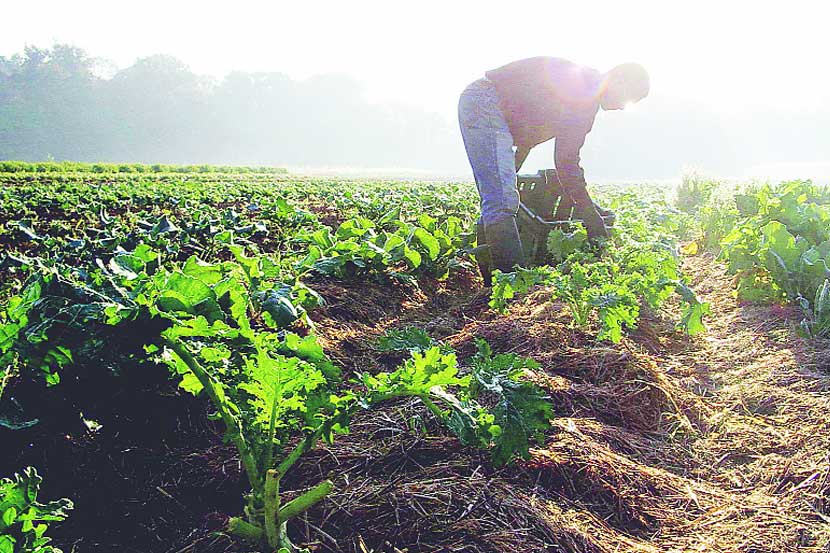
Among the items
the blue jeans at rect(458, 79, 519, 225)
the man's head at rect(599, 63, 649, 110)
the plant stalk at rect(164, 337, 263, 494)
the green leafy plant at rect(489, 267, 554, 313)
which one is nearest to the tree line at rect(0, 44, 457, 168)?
the blue jeans at rect(458, 79, 519, 225)

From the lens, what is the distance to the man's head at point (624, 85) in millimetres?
4488

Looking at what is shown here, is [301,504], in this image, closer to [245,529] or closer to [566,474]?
[245,529]

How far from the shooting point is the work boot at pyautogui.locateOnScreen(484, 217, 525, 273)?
14.6ft

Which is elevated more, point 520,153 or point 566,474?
point 520,153

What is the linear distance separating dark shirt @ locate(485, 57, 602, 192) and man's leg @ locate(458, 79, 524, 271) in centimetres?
16

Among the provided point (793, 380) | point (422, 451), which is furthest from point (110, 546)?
point (793, 380)

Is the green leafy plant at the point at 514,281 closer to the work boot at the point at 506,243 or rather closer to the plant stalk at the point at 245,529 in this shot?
the work boot at the point at 506,243

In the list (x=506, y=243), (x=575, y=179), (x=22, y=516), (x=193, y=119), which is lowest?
(x=22, y=516)

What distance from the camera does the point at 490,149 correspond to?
14.8ft

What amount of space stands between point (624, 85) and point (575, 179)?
0.83 meters

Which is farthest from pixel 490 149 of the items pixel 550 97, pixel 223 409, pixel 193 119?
pixel 193 119

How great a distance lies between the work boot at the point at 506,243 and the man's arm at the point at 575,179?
2.87ft

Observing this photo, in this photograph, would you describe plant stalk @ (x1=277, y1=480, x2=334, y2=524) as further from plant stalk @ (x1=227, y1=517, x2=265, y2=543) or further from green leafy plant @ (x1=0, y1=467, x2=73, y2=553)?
green leafy plant @ (x1=0, y1=467, x2=73, y2=553)

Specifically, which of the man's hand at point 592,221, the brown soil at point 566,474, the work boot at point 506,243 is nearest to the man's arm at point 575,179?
the man's hand at point 592,221
